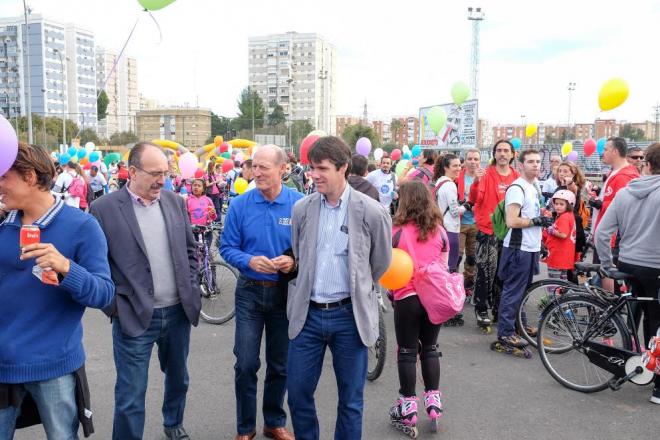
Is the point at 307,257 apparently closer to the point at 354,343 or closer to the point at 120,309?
the point at 354,343

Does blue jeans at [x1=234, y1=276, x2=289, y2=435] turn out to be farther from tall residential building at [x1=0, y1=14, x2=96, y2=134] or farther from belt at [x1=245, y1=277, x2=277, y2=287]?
tall residential building at [x1=0, y1=14, x2=96, y2=134]

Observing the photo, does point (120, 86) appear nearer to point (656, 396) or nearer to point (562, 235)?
point (562, 235)

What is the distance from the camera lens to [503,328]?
540 cm

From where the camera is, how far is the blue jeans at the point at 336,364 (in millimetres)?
3020

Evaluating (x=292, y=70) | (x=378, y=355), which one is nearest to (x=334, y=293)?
(x=378, y=355)

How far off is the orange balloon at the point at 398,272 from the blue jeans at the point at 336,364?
24.5 inches

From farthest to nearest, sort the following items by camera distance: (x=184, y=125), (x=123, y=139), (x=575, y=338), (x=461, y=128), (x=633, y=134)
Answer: (x=184, y=125)
(x=123, y=139)
(x=633, y=134)
(x=461, y=128)
(x=575, y=338)

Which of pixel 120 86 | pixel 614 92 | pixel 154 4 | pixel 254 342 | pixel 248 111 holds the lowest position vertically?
pixel 254 342

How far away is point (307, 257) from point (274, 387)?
1126 mm

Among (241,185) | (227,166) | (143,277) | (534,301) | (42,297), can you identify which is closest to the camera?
(42,297)

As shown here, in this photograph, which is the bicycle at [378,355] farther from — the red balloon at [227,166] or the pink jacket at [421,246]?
the red balloon at [227,166]

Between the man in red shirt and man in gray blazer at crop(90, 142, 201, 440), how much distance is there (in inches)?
144

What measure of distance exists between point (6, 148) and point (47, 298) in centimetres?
63

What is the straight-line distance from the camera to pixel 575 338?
4.64 metres
